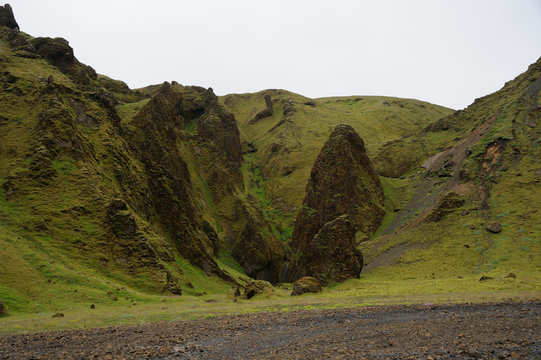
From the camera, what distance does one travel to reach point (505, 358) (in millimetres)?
A: 10039

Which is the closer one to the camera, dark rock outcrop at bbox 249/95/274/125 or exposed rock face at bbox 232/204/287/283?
exposed rock face at bbox 232/204/287/283

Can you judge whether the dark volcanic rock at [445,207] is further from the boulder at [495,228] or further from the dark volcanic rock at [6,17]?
the dark volcanic rock at [6,17]

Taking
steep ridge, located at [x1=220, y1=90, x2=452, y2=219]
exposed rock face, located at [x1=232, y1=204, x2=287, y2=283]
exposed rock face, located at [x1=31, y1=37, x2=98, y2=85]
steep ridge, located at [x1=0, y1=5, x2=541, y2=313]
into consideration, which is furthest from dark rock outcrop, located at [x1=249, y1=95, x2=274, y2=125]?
exposed rock face, located at [x1=31, y1=37, x2=98, y2=85]

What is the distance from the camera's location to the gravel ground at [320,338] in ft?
38.7

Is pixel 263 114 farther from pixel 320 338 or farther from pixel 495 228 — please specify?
pixel 320 338

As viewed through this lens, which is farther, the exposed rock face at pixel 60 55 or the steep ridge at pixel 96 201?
the exposed rock face at pixel 60 55

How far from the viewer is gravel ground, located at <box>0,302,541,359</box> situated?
11.8m

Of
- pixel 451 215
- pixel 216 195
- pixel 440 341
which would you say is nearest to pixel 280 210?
pixel 216 195

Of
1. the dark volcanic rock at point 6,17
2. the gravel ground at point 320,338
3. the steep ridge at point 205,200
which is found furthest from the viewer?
the dark volcanic rock at point 6,17

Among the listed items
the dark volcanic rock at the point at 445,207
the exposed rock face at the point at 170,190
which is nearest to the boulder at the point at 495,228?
the dark volcanic rock at the point at 445,207

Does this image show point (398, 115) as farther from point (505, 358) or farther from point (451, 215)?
point (505, 358)

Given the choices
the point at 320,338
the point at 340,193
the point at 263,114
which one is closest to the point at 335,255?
the point at 340,193

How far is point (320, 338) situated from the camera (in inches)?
590

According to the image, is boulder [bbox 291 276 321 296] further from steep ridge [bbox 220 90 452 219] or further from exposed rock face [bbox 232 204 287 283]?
steep ridge [bbox 220 90 452 219]
